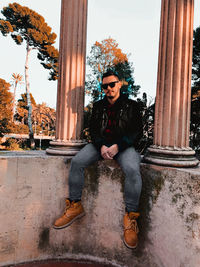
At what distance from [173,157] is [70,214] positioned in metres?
1.54

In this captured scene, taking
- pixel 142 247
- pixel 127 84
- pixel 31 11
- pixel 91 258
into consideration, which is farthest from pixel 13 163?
pixel 31 11

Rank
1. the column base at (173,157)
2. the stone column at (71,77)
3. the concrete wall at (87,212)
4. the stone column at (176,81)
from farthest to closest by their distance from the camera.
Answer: the stone column at (71,77)
the stone column at (176,81)
the column base at (173,157)
the concrete wall at (87,212)

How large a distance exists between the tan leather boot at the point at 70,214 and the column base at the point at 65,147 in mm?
750

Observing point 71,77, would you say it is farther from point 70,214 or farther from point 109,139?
point 70,214

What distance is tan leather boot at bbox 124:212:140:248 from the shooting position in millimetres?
2293

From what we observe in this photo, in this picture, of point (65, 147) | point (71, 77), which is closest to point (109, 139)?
point (65, 147)

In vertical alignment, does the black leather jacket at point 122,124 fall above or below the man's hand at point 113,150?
above

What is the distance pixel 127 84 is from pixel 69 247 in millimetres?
22380

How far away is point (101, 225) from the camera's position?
2957 millimetres

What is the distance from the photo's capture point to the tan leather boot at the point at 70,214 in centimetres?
267

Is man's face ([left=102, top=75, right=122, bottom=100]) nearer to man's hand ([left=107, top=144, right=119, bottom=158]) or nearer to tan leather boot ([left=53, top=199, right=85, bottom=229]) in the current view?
man's hand ([left=107, top=144, right=119, bottom=158])

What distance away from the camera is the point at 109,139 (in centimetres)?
282

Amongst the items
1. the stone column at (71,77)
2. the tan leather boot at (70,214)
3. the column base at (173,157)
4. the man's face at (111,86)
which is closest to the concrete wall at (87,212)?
the column base at (173,157)

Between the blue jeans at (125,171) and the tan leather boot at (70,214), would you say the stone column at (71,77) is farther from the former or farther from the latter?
the tan leather boot at (70,214)
